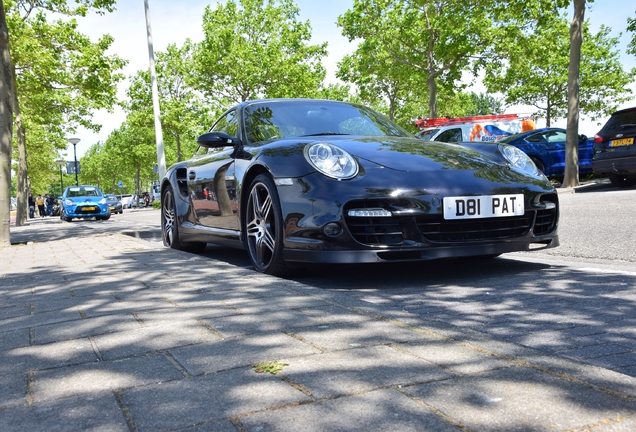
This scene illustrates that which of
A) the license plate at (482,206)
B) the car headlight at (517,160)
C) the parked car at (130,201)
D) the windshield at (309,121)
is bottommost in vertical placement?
the parked car at (130,201)

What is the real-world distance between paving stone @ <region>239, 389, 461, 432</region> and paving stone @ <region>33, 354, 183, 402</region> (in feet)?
1.66

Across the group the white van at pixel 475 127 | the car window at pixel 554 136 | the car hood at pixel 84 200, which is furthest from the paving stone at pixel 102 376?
the car hood at pixel 84 200

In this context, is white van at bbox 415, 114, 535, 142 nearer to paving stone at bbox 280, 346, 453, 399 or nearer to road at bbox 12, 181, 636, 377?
road at bbox 12, 181, 636, 377

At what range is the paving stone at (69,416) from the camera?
63.5 inches

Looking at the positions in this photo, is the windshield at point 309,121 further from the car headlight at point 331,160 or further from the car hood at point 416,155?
the car headlight at point 331,160

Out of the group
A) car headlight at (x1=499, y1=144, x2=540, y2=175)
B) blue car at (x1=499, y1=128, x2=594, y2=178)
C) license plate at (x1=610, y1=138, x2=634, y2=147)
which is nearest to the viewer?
car headlight at (x1=499, y1=144, x2=540, y2=175)

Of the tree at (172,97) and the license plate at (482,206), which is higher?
the tree at (172,97)

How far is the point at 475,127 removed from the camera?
64.5ft

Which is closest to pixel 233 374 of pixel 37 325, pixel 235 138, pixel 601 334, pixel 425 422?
pixel 425 422

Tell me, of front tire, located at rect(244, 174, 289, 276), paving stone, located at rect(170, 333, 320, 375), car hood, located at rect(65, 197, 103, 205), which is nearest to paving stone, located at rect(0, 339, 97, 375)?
paving stone, located at rect(170, 333, 320, 375)

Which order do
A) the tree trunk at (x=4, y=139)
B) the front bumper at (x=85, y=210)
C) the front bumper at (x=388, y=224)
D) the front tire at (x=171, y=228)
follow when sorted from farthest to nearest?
the front bumper at (x=85, y=210) < the tree trunk at (x=4, y=139) < the front tire at (x=171, y=228) < the front bumper at (x=388, y=224)

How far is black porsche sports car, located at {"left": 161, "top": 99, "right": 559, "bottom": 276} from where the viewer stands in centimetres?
385

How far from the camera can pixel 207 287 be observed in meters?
3.81

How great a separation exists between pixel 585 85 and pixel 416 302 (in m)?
37.5
